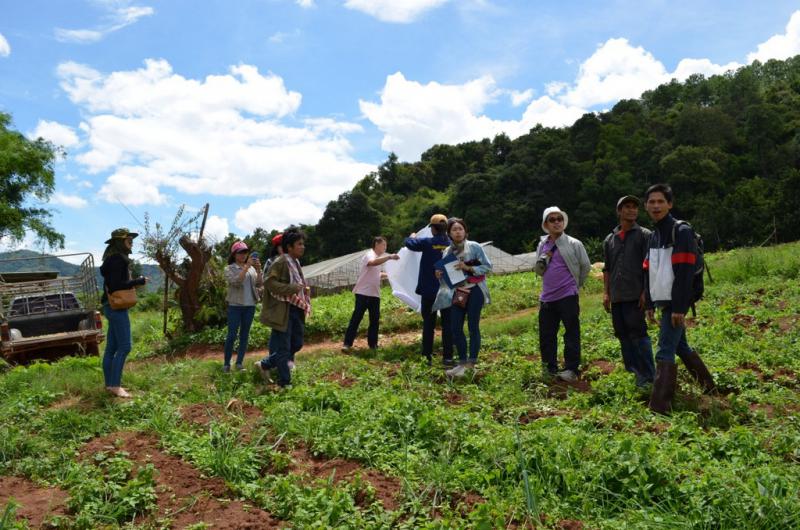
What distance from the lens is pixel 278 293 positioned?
20.8 feet

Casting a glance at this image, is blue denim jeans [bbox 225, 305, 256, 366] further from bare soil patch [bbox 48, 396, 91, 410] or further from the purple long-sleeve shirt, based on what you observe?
the purple long-sleeve shirt

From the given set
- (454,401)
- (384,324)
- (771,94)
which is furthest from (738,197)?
(454,401)

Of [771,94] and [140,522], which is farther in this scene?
[771,94]

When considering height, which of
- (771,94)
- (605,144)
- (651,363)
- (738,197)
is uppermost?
(771,94)

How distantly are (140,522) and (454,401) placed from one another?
2.94m

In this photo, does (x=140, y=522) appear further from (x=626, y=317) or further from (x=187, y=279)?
(x=187, y=279)

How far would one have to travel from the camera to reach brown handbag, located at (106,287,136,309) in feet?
19.4

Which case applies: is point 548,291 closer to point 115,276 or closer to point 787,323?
point 787,323

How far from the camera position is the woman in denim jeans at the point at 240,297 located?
7.59 m

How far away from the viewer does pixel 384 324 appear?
12.1 m

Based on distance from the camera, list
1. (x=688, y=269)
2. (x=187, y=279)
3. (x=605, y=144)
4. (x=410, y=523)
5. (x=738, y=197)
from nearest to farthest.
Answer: (x=410, y=523) → (x=688, y=269) → (x=187, y=279) → (x=738, y=197) → (x=605, y=144)

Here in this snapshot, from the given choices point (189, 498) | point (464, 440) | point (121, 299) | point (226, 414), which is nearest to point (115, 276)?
point (121, 299)

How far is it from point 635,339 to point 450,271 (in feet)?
7.11

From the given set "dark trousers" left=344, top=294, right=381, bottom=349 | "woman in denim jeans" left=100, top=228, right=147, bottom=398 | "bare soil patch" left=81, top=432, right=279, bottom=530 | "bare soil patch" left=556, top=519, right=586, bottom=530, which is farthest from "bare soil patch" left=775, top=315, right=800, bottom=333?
"woman in denim jeans" left=100, top=228, right=147, bottom=398
